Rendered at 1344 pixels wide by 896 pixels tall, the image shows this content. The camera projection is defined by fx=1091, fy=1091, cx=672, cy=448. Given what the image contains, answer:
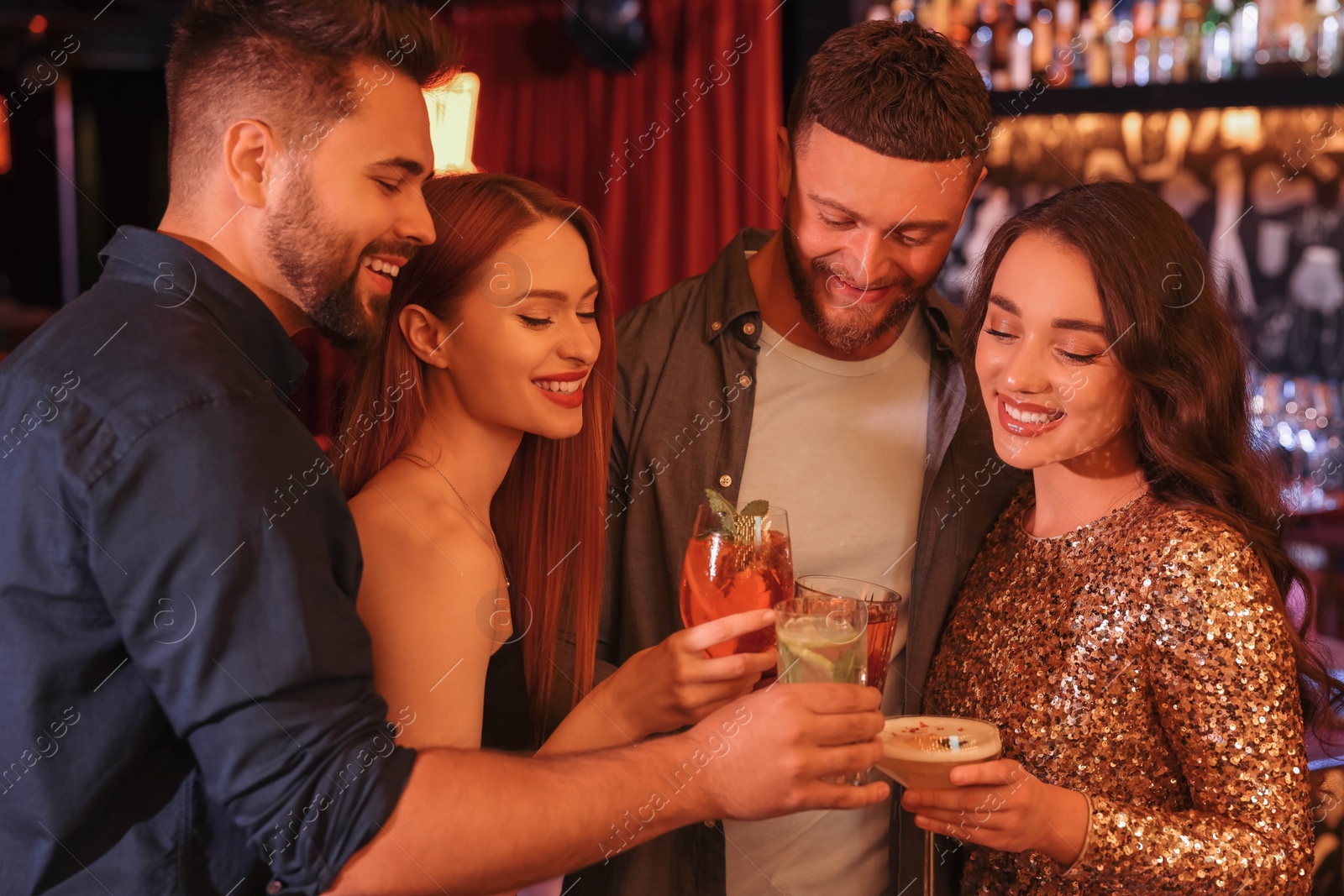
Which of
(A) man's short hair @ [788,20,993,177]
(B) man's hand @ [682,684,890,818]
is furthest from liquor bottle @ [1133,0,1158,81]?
(B) man's hand @ [682,684,890,818]

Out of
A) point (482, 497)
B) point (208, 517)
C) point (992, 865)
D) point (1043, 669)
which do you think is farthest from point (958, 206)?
point (208, 517)

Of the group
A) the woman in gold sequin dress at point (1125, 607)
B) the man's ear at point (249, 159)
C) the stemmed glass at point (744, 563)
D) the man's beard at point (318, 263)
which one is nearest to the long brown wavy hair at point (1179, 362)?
the woman in gold sequin dress at point (1125, 607)

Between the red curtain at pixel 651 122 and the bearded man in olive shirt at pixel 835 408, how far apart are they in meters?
2.83

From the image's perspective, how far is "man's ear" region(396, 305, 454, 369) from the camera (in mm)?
1730

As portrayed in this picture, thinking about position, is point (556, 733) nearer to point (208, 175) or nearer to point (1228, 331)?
point (208, 175)

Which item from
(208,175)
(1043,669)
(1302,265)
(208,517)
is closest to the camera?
(208,517)

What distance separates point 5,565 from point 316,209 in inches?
21.0

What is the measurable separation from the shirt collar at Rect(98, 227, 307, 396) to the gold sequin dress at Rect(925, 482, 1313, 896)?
126 centimetres

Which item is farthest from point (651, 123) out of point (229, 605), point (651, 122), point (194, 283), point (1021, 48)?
point (229, 605)

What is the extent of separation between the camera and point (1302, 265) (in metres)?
4.62

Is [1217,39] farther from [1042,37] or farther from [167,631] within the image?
[167,631]

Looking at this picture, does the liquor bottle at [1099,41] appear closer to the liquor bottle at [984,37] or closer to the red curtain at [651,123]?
the liquor bottle at [984,37]

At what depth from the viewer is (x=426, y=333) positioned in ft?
5.70

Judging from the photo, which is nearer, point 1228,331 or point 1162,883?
point 1162,883
